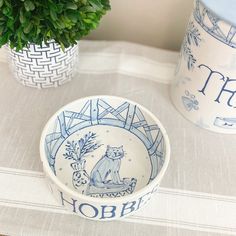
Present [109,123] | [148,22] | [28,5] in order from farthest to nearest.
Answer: [148,22] → [109,123] → [28,5]

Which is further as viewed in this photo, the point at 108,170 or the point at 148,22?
the point at 148,22

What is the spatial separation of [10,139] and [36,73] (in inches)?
4.1

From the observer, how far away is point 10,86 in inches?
20.2

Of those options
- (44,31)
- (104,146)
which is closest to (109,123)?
(104,146)

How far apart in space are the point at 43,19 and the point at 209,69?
211mm

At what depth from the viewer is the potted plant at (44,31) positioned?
1.22 ft

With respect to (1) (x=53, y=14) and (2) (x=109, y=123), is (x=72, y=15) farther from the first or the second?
(2) (x=109, y=123)

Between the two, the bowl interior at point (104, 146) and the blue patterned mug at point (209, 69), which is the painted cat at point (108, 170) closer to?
the bowl interior at point (104, 146)

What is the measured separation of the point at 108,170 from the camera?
0.43 meters

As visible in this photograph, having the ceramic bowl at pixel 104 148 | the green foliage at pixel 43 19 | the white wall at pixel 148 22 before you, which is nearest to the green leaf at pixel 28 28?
the green foliage at pixel 43 19

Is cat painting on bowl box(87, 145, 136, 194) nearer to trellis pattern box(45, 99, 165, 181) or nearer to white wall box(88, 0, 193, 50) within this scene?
trellis pattern box(45, 99, 165, 181)

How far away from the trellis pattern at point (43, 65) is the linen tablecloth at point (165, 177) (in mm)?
16

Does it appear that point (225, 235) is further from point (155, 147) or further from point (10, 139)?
point (10, 139)

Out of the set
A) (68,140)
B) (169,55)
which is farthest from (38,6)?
(169,55)
